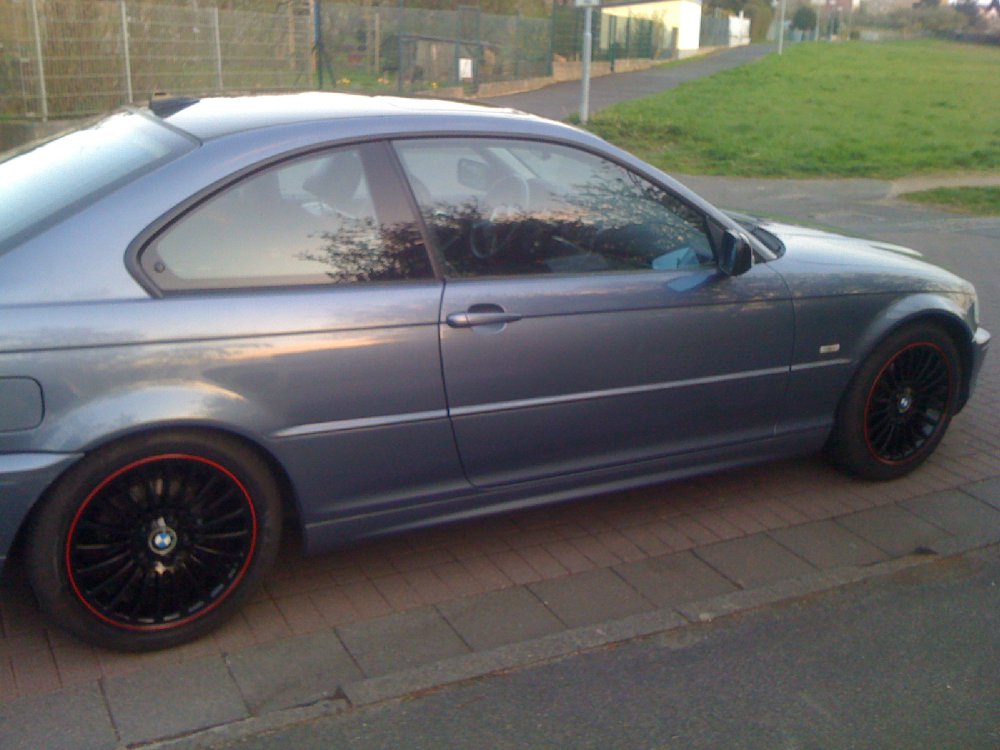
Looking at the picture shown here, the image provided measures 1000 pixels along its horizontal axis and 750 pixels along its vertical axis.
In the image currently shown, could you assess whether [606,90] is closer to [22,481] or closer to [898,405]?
[898,405]

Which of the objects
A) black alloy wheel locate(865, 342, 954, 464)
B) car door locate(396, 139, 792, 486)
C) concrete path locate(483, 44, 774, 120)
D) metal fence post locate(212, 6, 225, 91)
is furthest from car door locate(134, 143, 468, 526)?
concrete path locate(483, 44, 774, 120)

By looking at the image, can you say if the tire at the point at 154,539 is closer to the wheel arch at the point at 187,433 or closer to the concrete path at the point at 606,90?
the wheel arch at the point at 187,433

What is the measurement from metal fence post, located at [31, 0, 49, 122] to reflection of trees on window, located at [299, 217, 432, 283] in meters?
11.2

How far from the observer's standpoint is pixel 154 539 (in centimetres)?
343

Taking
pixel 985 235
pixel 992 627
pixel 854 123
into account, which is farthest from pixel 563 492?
pixel 854 123

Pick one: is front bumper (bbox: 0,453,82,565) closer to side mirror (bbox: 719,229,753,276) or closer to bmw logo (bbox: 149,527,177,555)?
bmw logo (bbox: 149,527,177,555)

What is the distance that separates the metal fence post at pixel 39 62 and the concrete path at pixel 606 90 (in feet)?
27.3

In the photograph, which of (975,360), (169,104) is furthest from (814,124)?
(169,104)

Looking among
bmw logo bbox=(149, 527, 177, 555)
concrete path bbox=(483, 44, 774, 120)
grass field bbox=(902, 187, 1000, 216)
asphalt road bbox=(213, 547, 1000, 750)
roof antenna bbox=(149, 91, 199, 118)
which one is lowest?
grass field bbox=(902, 187, 1000, 216)

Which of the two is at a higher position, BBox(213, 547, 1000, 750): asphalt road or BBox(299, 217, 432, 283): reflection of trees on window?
BBox(299, 217, 432, 283): reflection of trees on window

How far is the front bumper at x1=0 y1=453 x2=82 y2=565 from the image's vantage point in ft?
10.2

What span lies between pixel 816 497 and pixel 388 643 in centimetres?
228

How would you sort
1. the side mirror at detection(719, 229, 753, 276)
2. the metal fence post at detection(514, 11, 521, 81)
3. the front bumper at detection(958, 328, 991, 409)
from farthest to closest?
1. the metal fence post at detection(514, 11, 521, 81)
2. the front bumper at detection(958, 328, 991, 409)
3. the side mirror at detection(719, 229, 753, 276)

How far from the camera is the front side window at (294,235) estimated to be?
11.2 ft
